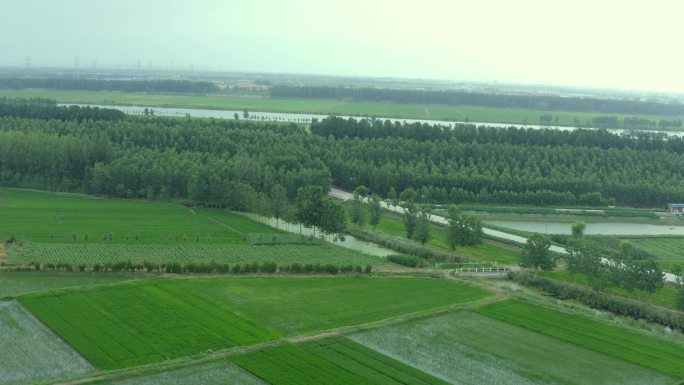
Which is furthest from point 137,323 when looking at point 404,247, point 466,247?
point 466,247

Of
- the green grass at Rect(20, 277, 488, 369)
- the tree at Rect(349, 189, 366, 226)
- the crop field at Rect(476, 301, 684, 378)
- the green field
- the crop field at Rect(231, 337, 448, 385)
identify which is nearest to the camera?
the crop field at Rect(231, 337, 448, 385)

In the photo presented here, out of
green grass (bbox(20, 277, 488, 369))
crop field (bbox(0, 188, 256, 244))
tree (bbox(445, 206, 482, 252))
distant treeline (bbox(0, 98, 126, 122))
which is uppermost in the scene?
distant treeline (bbox(0, 98, 126, 122))

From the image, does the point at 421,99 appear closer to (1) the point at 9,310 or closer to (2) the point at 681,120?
(2) the point at 681,120

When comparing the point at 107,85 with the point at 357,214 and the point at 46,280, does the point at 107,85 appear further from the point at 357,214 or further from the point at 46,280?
the point at 46,280

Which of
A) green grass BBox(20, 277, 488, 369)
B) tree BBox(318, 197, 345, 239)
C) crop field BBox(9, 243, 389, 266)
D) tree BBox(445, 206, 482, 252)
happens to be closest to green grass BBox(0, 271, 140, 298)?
crop field BBox(9, 243, 389, 266)

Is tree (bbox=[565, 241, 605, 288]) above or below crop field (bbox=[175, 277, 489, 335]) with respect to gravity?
above

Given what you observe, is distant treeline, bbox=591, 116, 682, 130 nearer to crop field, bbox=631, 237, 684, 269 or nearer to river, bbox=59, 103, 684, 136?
river, bbox=59, 103, 684, 136

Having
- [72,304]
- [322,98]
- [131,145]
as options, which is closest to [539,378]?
[72,304]

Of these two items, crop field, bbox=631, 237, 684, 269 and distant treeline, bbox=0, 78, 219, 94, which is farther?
distant treeline, bbox=0, 78, 219, 94
